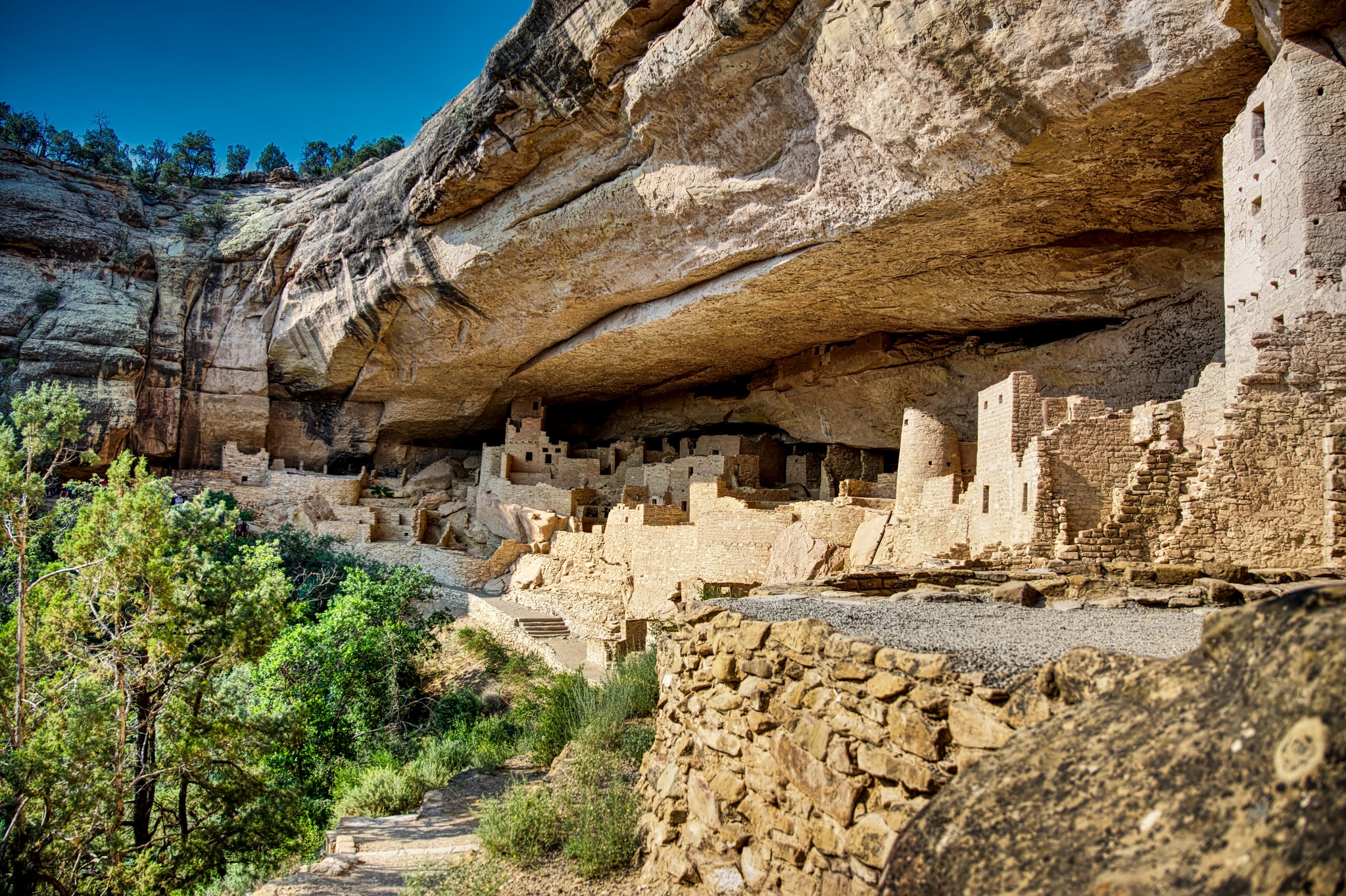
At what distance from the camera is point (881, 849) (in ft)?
10.5

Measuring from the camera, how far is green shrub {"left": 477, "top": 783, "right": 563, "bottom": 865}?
568 centimetres

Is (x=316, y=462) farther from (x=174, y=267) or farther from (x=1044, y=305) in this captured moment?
(x=1044, y=305)

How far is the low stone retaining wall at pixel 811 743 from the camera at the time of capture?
3.08m

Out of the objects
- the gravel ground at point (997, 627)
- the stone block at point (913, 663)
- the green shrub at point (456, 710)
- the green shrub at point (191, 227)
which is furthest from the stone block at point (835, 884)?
the green shrub at point (191, 227)

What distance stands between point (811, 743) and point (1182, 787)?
1.84 m

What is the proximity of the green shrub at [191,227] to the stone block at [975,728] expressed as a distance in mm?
28786

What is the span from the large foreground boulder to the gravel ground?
62 cm

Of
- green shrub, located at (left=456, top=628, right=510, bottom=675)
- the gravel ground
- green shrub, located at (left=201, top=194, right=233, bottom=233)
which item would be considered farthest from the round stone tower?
green shrub, located at (left=201, top=194, right=233, bottom=233)

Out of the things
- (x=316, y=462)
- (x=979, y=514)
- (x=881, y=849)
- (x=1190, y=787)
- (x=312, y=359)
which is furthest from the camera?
(x=316, y=462)

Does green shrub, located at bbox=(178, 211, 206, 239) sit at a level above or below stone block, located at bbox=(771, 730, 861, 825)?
above

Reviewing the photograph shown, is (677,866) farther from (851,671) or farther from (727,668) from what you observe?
(851,671)

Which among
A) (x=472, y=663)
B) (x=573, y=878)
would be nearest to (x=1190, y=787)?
(x=573, y=878)

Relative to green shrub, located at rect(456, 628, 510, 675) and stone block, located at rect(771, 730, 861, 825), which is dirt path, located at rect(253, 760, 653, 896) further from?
green shrub, located at rect(456, 628, 510, 675)

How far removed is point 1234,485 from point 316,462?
26426 millimetres
